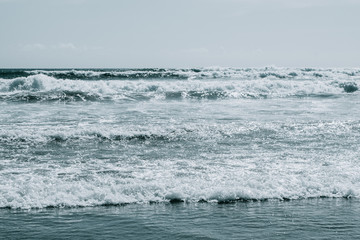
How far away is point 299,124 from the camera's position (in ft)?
51.3

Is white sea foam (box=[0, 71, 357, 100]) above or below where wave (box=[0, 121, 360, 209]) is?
above

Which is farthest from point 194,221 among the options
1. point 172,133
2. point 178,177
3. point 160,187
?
point 172,133

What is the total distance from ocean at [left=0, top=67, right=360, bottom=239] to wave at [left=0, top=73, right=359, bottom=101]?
29.8 feet

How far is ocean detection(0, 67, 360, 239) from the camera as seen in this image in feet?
19.2

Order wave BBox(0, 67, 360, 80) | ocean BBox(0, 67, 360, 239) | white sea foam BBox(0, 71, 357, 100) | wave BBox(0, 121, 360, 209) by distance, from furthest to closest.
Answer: wave BBox(0, 67, 360, 80) → white sea foam BBox(0, 71, 357, 100) → wave BBox(0, 121, 360, 209) → ocean BBox(0, 67, 360, 239)

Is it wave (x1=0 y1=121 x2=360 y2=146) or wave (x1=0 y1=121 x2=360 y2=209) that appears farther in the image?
wave (x1=0 y1=121 x2=360 y2=146)

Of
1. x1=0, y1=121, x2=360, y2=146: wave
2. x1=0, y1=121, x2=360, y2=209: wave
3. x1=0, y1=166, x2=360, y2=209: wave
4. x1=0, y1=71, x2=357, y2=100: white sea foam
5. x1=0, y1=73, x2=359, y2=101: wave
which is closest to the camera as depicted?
x1=0, y1=166, x2=360, y2=209: wave

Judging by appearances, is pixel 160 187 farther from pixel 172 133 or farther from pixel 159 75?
pixel 159 75

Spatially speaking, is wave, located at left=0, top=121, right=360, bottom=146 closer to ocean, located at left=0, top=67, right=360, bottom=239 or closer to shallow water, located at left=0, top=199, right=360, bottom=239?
ocean, located at left=0, top=67, right=360, bottom=239

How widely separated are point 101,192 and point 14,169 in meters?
2.56

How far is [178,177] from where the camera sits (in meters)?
8.34

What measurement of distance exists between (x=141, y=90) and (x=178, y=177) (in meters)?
25.5

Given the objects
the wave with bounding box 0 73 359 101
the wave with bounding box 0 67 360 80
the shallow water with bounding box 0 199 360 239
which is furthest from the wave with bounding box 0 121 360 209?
the wave with bounding box 0 67 360 80

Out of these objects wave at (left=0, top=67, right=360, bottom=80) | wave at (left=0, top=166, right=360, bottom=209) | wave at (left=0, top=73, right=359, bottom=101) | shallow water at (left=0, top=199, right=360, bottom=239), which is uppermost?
wave at (left=0, top=67, right=360, bottom=80)
